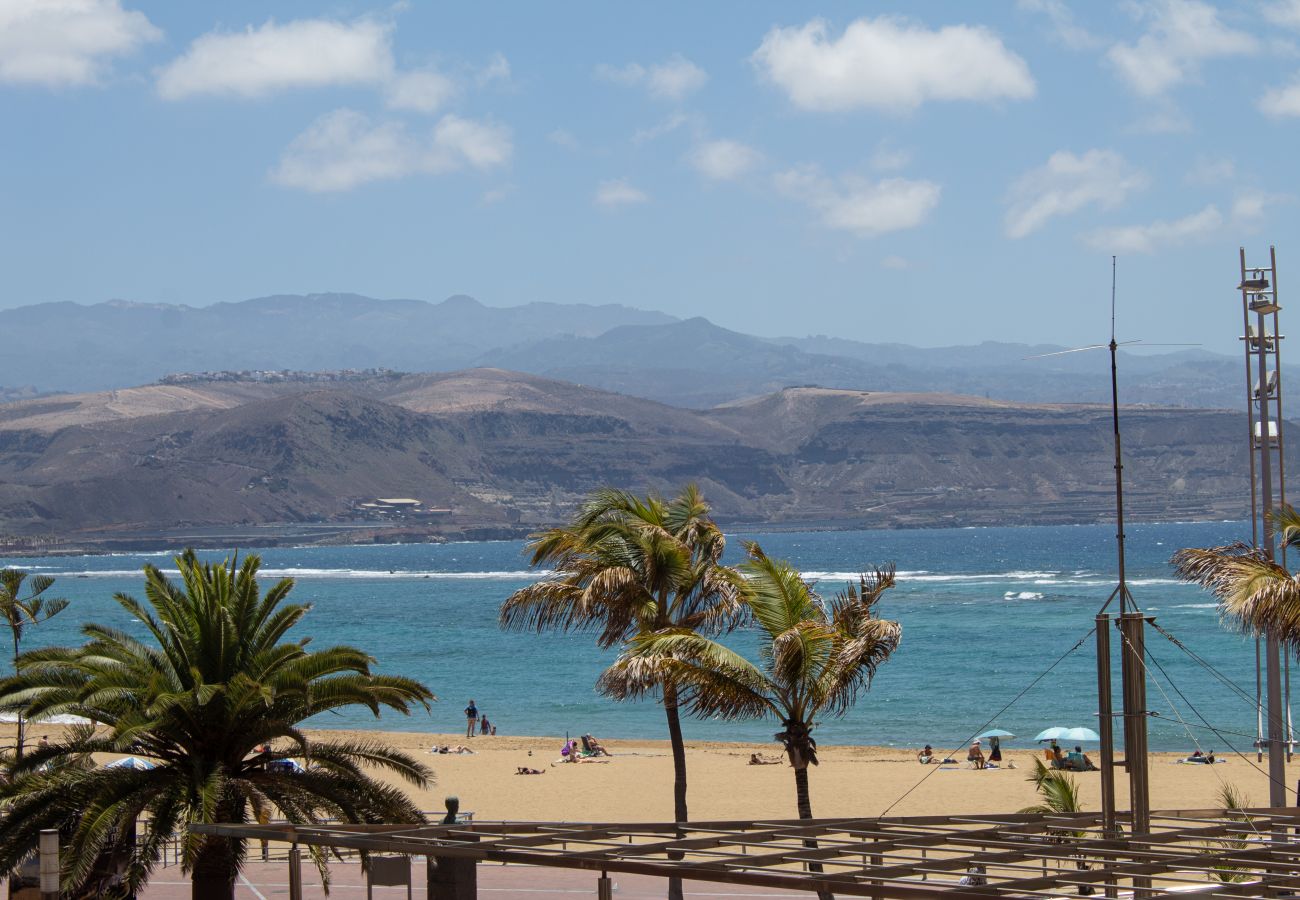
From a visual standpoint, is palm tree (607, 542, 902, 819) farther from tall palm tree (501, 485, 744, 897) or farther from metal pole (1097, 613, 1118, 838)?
metal pole (1097, 613, 1118, 838)

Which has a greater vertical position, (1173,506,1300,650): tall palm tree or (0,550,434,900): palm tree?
(1173,506,1300,650): tall palm tree

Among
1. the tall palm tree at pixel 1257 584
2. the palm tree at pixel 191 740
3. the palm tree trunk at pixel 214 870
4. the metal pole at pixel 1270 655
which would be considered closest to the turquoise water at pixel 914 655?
the metal pole at pixel 1270 655

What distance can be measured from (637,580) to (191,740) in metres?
5.14

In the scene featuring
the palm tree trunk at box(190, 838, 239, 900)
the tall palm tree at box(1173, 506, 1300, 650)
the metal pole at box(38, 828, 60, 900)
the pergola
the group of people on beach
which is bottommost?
the group of people on beach

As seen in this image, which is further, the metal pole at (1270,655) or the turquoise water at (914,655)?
the turquoise water at (914,655)

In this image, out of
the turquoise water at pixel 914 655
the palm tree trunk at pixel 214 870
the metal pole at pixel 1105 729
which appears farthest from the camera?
the turquoise water at pixel 914 655

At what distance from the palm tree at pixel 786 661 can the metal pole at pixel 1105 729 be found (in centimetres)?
350

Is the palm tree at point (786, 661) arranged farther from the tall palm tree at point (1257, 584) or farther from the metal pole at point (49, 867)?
the metal pole at point (49, 867)

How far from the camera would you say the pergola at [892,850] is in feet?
28.2

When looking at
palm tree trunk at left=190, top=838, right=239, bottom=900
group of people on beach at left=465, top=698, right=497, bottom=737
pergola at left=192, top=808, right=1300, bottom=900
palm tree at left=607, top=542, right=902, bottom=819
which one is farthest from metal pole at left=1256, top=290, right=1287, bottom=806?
group of people on beach at left=465, top=698, right=497, bottom=737

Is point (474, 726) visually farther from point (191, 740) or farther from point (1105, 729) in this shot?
point (1105, 729)

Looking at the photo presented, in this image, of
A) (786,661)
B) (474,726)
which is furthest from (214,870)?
(474,726)

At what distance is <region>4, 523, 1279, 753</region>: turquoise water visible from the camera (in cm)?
5372

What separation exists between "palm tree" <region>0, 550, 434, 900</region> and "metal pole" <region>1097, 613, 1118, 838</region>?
6567 mm
